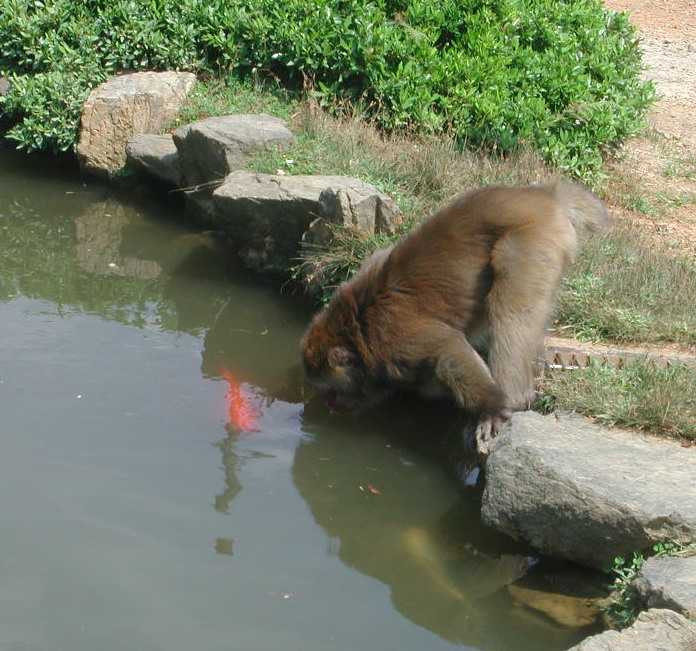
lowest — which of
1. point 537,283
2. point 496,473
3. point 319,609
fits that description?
point 319,609

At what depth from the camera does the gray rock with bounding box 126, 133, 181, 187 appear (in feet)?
37.8

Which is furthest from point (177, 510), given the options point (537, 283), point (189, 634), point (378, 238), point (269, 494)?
point (378, 238)

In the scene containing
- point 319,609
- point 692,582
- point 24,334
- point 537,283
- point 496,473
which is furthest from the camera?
point 24,334

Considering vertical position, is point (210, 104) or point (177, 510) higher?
point (210, 104)

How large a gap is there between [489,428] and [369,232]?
2.79 meters

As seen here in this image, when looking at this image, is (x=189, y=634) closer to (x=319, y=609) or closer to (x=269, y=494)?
(x=319, y=609)

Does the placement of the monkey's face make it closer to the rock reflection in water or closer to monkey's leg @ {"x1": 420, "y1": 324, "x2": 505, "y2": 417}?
the rock reflection in water

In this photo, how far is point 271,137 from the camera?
10.8 meters

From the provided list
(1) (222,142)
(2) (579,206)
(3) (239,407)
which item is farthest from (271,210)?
(2) (579,206)

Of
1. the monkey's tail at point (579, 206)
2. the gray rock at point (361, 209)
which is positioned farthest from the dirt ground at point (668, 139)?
the gray rock at point (361, 209)

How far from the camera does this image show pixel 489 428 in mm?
6652

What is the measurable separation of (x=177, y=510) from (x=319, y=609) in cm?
124

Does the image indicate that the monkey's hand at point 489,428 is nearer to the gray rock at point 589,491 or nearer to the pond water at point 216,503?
the gray rock at point 589,491

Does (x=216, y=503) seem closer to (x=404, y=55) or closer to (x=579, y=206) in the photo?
(x=579, y=206)
